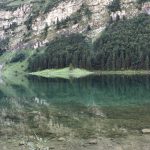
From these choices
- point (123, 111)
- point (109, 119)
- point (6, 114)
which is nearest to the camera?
point (109, 119)

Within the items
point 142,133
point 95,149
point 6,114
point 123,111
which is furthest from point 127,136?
point 6,114

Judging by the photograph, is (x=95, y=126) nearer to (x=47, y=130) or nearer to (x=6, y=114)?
(x=47, y=130)

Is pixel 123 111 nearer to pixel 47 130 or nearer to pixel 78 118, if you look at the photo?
pixel 78 118

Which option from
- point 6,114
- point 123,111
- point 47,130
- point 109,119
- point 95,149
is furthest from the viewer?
point 6,114

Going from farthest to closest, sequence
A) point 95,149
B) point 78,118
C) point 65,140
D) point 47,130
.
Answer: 1. point 78,118
2. point 47,130
3. point 65,140
4. point 95,149

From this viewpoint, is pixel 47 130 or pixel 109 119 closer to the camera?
pixel 47 130

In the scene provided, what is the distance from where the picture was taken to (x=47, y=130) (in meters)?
45.7

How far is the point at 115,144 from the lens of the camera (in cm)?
3641

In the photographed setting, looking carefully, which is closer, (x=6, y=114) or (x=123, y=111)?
(x=123, y=111)

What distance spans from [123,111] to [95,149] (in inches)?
996

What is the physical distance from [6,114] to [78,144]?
3074 centimetres

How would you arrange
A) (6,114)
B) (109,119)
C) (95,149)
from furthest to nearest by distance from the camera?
(6,114)
(109,119)
(95,149)

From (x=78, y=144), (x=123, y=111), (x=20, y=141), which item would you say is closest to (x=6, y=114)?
(x=123, y=111)

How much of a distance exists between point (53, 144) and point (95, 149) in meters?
4.72
